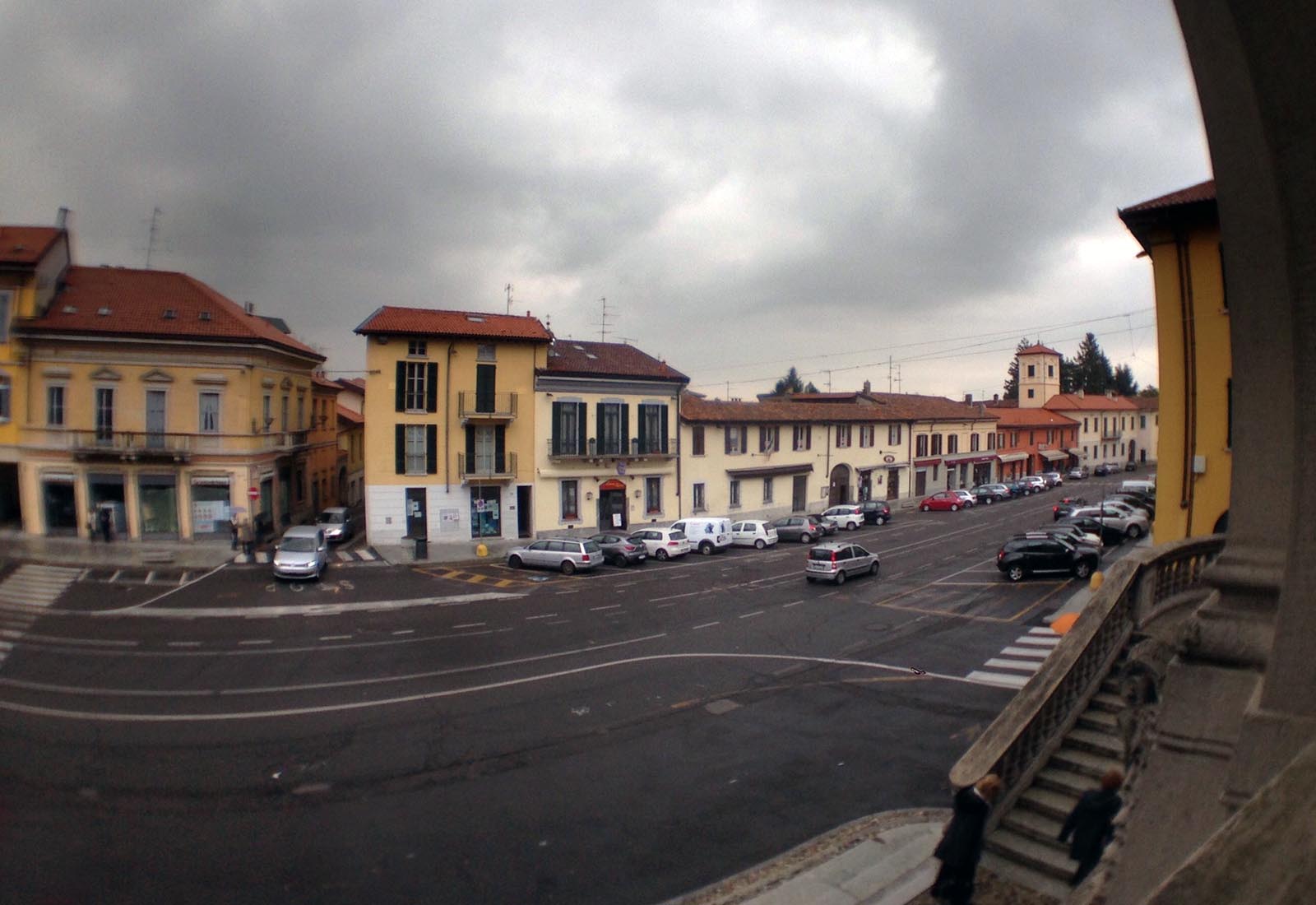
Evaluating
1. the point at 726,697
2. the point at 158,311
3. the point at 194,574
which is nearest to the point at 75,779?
the point at 726,697

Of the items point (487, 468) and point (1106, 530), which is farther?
point (487, 468)

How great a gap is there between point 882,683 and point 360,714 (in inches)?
398

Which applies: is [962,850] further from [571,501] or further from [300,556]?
[571,501]

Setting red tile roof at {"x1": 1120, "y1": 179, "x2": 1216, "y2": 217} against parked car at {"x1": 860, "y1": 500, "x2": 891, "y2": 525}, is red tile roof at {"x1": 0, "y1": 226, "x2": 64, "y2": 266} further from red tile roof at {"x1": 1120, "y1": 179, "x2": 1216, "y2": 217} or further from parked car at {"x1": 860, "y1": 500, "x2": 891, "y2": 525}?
parked car at {"x1": 860, "y1": 500, "x2": 891, "y2": 525}

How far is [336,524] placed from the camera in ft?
115

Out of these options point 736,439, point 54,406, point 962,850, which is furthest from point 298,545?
point 962,850

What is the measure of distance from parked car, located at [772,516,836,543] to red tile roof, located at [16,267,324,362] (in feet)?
86.6

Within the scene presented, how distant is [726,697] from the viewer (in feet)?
45.8

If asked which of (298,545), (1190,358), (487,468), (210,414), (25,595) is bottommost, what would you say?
(25,595)

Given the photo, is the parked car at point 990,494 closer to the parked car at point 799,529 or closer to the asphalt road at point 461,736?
the parked car at point 799,529

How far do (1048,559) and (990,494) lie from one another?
32302 millimetres

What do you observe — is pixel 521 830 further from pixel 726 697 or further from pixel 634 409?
pixel 634 409

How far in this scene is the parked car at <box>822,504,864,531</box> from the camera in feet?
137

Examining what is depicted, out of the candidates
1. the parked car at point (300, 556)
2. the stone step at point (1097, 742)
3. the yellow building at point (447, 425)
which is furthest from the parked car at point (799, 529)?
the stone step at point (1097, 742)
